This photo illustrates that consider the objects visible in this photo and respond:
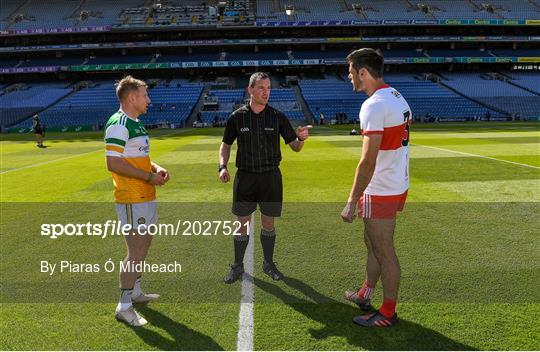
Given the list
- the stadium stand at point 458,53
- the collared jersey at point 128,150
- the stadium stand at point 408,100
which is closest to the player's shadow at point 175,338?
→ the collared jersey at point 128,150

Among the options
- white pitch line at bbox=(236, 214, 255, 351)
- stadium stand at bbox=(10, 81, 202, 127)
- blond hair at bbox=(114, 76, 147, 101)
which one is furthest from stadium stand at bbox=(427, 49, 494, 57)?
blond hair at bbox=(114, 76, 147, 101)

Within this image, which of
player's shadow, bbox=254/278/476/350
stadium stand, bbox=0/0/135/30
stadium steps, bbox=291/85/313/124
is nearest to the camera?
player's shadow, bbox=254/278/476/350

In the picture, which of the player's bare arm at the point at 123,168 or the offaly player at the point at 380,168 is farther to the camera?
the player's bare arm at the point at 123,168

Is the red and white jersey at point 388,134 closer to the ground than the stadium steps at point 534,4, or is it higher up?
closer to the ground

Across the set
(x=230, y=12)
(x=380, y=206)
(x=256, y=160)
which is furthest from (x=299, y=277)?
(x=230, y=12)

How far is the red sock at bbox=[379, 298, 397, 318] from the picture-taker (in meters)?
3.53

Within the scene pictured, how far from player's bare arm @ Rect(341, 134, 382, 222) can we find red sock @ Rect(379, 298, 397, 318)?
3.00 feet

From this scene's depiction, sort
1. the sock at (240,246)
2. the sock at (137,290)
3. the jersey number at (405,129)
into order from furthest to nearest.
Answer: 1. the sock at (240,246)
2. the sock at (137,290)
3. the jersey number at (405,129)

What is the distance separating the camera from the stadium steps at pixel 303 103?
145ft

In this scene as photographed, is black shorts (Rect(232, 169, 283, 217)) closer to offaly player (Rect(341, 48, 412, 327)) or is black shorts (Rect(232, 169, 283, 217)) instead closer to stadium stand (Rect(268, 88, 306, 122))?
offaly player (Rect(341, 48, 412, 327))

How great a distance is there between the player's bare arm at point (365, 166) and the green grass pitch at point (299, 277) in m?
1.22

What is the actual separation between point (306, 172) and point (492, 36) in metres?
58.4

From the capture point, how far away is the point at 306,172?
11.8 metres

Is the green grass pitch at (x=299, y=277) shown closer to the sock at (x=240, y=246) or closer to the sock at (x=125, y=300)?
the sock at (x=125, y=300)
